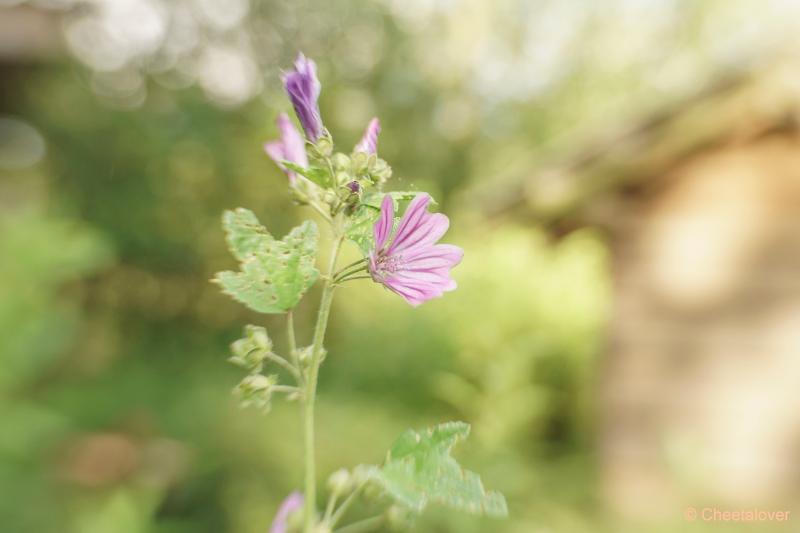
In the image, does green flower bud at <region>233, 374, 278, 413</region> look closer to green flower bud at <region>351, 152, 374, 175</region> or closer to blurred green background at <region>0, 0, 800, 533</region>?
green flower bud at <region>351, 152, 374, 175</region>

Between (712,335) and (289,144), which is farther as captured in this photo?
(712,335)

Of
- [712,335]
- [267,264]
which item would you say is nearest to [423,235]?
[267,264]

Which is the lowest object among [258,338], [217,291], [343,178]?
[258,338]

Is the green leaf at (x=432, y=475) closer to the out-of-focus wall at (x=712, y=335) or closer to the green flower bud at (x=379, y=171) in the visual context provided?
the green flower bud at (x=379, y=171)

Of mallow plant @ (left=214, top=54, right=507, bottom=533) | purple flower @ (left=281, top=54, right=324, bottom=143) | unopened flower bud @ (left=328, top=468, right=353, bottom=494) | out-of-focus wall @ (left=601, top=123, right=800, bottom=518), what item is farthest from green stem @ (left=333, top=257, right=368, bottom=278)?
out-of-focus wall @ (left=601, top=123, right=800, bottom=518)

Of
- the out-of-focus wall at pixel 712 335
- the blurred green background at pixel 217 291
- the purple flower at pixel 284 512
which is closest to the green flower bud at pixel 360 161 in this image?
the purple flower at pixel 284 512

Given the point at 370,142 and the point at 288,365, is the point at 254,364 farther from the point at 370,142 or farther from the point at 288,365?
the point at 370,142
